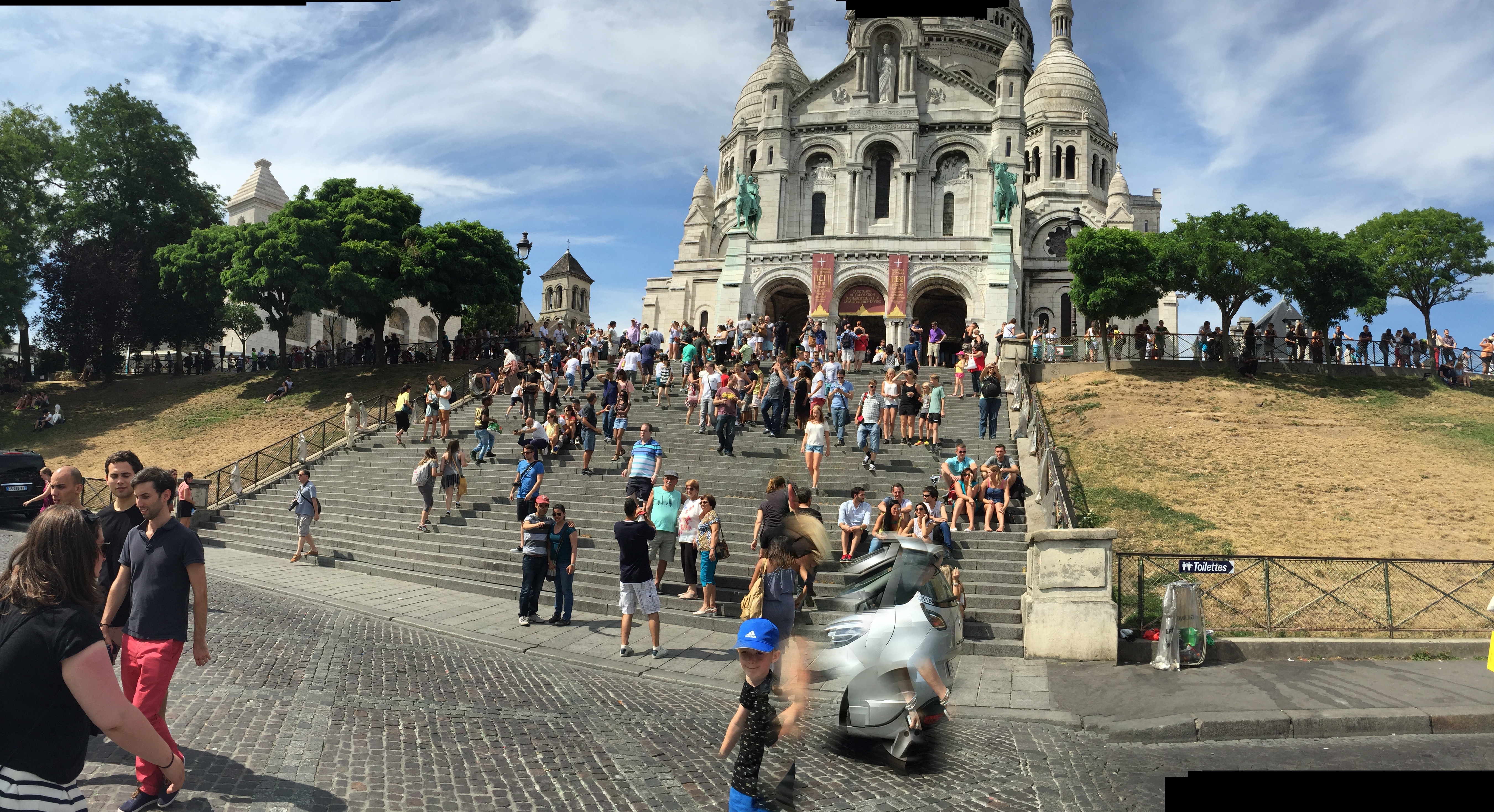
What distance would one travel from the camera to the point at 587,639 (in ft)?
31.5

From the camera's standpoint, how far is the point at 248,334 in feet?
161

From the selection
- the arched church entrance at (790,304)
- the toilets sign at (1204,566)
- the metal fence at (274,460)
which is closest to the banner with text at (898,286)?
the arched church entrance at (790,304)

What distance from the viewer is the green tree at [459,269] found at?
108ft

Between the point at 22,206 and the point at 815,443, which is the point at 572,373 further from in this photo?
the point at 22,206

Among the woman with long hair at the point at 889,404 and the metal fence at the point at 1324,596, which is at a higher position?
the woman with long hair at the point at 889,404

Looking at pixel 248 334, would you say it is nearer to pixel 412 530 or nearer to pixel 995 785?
pixel 412 530

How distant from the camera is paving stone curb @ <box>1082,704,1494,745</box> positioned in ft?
22.6

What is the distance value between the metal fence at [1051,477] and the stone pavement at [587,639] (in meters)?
2.57

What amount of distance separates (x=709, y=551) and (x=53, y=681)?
7813mm

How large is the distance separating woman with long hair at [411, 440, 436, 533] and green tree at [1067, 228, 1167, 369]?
2213cm

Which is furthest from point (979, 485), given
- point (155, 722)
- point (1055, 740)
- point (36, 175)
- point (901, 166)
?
point (36, 175)

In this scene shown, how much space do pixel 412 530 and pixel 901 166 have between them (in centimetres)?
3642

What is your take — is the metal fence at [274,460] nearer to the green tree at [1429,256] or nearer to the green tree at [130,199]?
the green tree at [130,199]

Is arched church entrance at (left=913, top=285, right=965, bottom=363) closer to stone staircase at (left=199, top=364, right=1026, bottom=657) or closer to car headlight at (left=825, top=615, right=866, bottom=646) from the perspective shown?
stone staircase at (left=199, top=364, right=1026, bottom=657)
